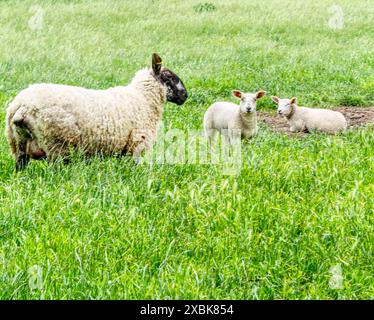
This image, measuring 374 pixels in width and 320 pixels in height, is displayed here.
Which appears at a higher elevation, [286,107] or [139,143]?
[286,107]

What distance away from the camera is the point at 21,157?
692 cm

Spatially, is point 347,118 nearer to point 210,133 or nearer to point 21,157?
point 210,133

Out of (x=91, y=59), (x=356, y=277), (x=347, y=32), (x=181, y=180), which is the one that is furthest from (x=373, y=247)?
(x=347, y=32)

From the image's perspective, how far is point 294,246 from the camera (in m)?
4.92

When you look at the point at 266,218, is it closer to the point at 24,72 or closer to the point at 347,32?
the point at 24,72

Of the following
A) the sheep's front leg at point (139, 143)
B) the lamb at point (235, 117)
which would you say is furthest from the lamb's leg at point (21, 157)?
the lamb at point (235, 117)

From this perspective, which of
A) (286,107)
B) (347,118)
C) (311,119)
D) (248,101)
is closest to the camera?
(248,101)

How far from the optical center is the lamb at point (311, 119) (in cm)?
→ 1004

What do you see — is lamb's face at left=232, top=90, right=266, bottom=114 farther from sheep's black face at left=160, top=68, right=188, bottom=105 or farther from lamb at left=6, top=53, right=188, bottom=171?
lamb at left=6, top=53, right=188, bottom=171

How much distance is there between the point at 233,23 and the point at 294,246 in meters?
16.3

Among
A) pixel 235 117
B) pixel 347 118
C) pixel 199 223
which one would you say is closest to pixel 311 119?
pixel 347 118

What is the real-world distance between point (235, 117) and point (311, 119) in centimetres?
142

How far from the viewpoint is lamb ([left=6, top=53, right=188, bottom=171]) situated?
666 cm

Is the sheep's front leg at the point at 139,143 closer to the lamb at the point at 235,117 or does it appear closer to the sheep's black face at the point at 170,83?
the sheep's black face at the point at 170,83
